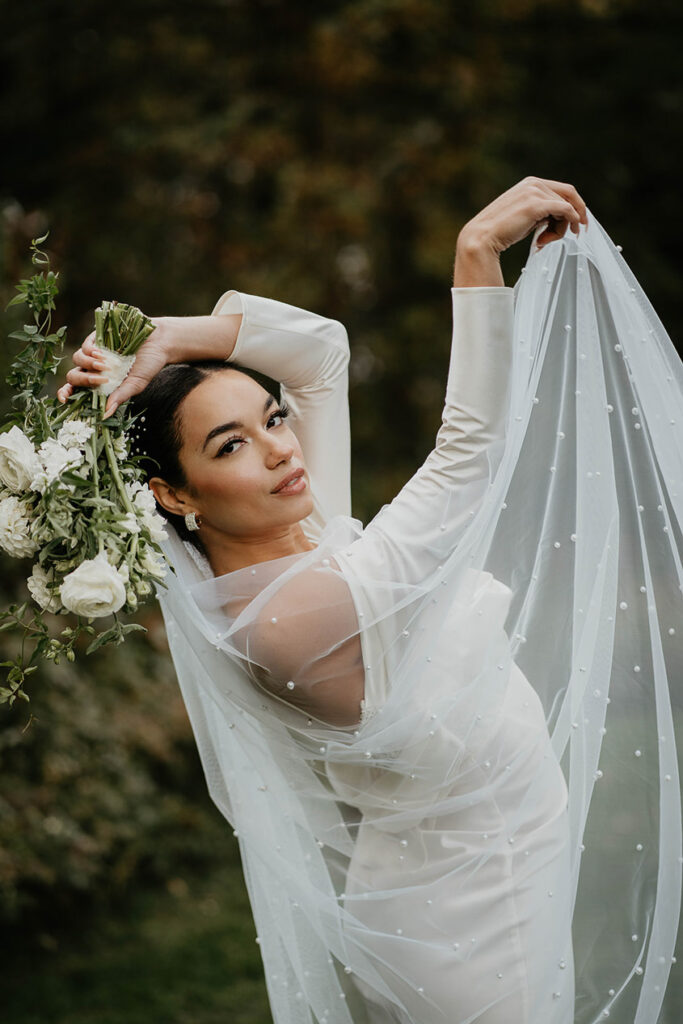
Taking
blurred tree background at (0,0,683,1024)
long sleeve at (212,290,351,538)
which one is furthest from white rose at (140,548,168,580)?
blurred tree background at (0,0,683,1024)

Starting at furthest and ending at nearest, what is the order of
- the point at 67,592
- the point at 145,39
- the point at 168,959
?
1. the point at 145,39
2. the point at 168,959
3. the point at 67,592

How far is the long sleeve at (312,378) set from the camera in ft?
8.91

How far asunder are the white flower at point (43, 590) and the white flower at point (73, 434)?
0.25 metres

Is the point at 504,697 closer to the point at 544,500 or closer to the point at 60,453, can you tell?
the point at 544,500

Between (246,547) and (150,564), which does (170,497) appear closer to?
(246,547)

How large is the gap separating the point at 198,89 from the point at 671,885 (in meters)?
8.94

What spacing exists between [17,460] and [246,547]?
23.3 inches

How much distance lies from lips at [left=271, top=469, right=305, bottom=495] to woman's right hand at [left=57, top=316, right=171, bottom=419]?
356 mm

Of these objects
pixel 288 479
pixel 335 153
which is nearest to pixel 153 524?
pixel 288 479

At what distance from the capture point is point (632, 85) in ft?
33.1

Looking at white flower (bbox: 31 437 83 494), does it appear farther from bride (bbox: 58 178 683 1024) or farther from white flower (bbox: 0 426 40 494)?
bride (bbox: 58 178 683 1024)

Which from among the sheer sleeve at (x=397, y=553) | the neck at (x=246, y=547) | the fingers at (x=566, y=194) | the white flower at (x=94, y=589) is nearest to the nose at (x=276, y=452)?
the neck at (x=246, y=547)

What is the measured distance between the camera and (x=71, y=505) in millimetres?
2104

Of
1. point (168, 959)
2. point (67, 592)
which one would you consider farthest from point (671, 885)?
point (168, 959)
